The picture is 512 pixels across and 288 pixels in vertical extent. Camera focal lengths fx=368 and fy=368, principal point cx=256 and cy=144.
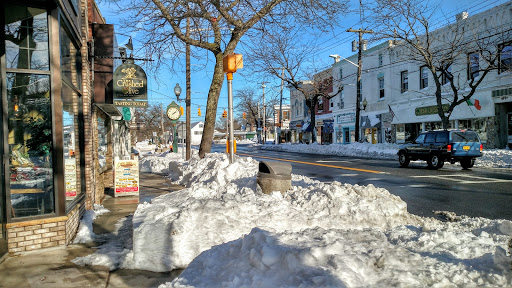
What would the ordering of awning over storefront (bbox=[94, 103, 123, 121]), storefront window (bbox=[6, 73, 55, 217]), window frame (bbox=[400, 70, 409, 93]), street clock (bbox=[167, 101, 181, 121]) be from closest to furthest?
storefront window (bbox=[6, 73, 55, 217]) < awning over storefront (bbox=[94, 103, 123, 121]) < street clock (bbox=[167, 101, 181, 121]) < window frame (bbox=[400, 70, 409, 93])

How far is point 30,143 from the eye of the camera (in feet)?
18.5

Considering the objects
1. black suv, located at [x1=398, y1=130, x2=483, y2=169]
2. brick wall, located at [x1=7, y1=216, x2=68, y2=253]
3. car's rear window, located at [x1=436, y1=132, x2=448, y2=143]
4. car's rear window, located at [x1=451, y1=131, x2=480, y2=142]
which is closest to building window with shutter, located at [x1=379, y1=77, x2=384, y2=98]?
black suv, located at [x1=398, y1=130, x2=483, y2=169]

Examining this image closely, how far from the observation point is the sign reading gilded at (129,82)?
31.5 ft

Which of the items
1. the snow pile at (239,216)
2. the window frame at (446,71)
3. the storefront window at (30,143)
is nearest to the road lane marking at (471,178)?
the snow pile at (239,216)

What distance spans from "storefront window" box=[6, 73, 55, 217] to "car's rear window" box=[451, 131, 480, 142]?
1495 centimetres

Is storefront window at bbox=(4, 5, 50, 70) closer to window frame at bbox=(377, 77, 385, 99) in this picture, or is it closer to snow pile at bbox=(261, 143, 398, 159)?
snow pile at bbox=(261, 143, 398, 159)

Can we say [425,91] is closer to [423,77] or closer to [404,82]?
[423,77]

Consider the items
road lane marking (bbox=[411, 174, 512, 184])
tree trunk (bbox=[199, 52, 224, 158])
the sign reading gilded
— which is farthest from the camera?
tree trunk (bbox=[199, 52, 224, 158])

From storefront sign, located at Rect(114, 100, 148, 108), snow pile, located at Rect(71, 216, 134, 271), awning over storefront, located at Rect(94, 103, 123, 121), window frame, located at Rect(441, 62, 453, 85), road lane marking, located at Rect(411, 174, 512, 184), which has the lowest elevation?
snow pile, located at Rect(71, 216, 134, 271)

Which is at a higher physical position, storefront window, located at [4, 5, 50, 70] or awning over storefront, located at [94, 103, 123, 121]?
storefront window, located at [4, 5, 50, 70]

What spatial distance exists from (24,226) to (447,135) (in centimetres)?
1540

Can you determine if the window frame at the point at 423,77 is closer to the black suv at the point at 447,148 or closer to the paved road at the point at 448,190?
the black suv at the point at 447,148

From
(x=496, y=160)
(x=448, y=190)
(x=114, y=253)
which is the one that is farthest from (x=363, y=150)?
(x=114, y=253)

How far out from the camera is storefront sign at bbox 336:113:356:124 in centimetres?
3769
